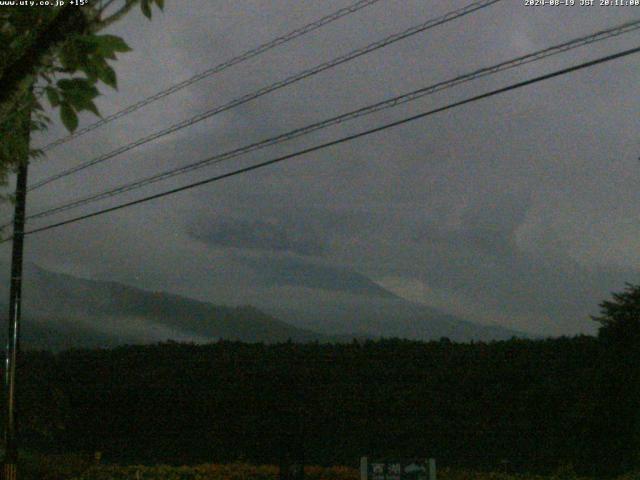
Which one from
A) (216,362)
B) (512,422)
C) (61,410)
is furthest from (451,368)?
(61,410)

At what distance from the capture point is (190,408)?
2000 cm

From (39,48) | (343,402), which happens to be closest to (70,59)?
(39,48)

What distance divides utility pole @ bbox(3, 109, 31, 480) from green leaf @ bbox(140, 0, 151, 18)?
439 inches

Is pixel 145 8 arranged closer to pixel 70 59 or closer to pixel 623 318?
pixel 70 59

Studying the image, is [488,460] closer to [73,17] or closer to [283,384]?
[283,384]

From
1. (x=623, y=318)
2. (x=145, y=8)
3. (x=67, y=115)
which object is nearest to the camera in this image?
(x=67, y=115)

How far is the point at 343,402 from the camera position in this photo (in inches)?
705

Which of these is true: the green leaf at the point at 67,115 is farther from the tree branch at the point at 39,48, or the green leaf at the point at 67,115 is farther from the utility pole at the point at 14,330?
the utility pole at the point at 14,330

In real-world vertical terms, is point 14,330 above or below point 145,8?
below

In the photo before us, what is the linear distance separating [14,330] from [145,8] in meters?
12.4

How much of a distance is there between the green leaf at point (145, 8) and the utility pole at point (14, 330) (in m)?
11.1

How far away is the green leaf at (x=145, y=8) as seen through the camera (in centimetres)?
424

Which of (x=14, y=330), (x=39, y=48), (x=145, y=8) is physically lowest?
(x=39, y=48)

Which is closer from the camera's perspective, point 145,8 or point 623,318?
point 145,8
